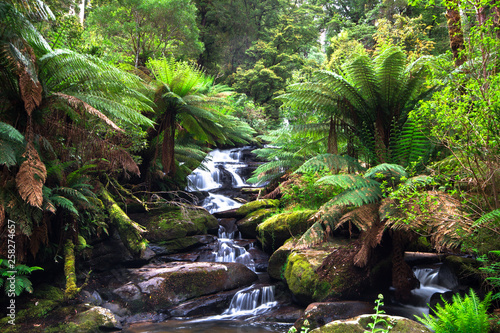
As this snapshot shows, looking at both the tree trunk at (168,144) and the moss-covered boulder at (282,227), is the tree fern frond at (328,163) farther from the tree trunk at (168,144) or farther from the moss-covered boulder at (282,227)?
the tree trunk at (168,144)

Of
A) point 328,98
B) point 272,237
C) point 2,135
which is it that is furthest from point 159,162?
point 328,98

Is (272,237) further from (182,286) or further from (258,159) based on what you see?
(258,159)

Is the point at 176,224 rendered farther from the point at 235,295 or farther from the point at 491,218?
the point at 491,218

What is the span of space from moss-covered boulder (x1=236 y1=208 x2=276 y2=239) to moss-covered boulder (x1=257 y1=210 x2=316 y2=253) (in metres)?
0.75

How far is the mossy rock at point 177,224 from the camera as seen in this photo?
663cm

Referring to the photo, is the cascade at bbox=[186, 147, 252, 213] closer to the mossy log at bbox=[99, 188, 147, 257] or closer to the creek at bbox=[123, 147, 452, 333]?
the creek at bbox=[123, 147, 452, 333]

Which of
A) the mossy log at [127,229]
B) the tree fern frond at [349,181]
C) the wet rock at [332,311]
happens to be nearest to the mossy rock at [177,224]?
the mossy log at [127,229]

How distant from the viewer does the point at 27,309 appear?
3.84m

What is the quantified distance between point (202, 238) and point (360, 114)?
4472 mm

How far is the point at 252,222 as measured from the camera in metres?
7.34

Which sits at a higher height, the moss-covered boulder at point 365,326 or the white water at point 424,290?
the moss-covered boulder at point 365,326

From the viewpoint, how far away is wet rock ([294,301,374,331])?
3.80 m

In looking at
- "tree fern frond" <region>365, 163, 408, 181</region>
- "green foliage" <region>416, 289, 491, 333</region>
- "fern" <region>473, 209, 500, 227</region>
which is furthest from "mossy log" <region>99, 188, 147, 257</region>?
"fern" <region>473, 209, 500, 227</region>

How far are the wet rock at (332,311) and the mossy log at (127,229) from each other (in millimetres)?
2872
